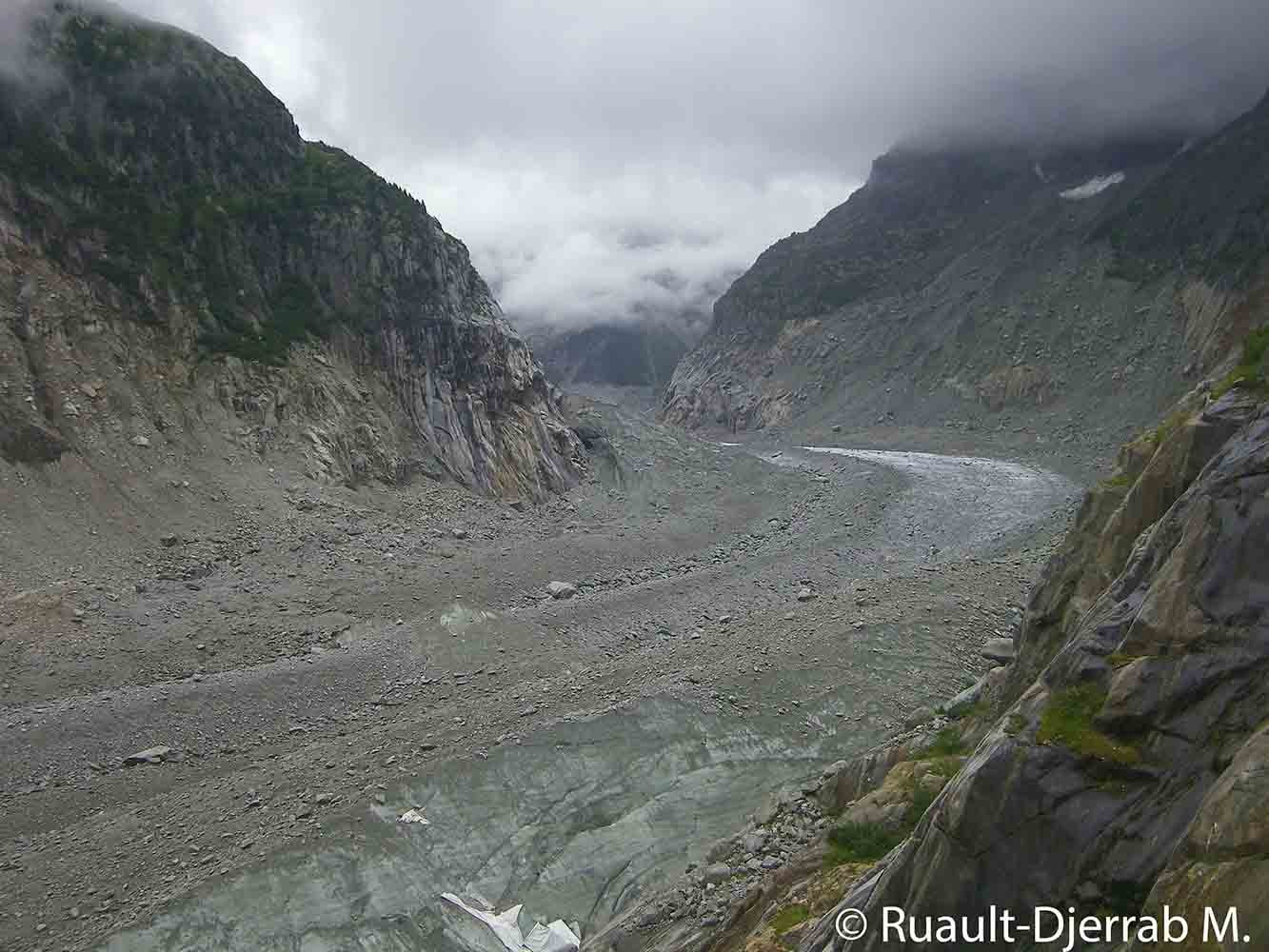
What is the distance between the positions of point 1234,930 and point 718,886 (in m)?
8.65

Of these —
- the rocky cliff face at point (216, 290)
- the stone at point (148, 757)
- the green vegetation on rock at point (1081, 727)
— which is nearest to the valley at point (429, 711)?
the stone at point (148, 757)

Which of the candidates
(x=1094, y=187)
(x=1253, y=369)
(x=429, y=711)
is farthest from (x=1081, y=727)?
(x=1094, y=187)

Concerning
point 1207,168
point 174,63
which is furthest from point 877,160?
point 174,63

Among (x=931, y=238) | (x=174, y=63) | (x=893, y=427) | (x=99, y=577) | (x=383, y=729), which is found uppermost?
(x=931, y=238)

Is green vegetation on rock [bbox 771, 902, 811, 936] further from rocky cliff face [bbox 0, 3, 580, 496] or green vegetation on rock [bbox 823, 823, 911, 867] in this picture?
rocky cliff face [bbox 0, 3, 580, 496]

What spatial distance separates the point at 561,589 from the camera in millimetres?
30719

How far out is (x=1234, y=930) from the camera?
498 centimetres

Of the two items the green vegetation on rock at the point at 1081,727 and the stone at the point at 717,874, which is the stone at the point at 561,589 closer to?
the stone at the point at 717,874

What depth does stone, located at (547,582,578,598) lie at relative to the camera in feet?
100

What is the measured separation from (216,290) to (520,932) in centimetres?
3534

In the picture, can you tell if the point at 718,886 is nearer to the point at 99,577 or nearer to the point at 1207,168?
the point at 99,577

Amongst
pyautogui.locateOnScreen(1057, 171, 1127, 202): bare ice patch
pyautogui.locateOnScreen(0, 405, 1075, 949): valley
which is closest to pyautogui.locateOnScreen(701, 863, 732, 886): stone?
pyautogui.locateOnScreen(0, 405, 1075, 949): valley

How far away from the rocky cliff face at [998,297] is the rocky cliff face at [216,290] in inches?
1804

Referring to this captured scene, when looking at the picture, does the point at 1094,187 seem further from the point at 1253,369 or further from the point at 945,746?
the point at 945,746
